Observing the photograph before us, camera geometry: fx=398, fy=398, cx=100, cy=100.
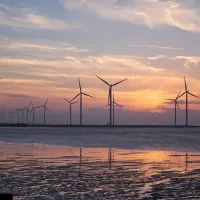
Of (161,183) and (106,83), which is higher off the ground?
(106,83)

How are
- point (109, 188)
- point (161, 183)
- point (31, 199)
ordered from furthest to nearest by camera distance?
point (161, 183) < point (109, 188) < point (31, 199)

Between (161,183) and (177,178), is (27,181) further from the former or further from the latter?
(177,178)

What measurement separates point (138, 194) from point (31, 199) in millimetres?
4969

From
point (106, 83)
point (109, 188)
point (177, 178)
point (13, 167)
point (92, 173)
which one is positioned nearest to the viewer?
point (109, 188)

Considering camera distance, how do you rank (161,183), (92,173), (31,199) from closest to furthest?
(31,199) < (161,183) < (92,173)

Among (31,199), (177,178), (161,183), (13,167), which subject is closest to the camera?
(31,199)

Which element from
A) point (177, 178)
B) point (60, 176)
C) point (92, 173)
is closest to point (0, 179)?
point (60, 176)

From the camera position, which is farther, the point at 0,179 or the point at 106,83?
the point at 106,83

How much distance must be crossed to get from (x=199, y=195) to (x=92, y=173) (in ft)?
30.5

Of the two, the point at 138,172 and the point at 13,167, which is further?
the point at 13,167

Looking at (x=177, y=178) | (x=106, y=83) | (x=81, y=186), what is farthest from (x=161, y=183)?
(x=106, y=83)

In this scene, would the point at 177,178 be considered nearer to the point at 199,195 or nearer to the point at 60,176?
the point at 199,195

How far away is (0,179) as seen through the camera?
22.9m

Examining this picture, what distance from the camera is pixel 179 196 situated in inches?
715
